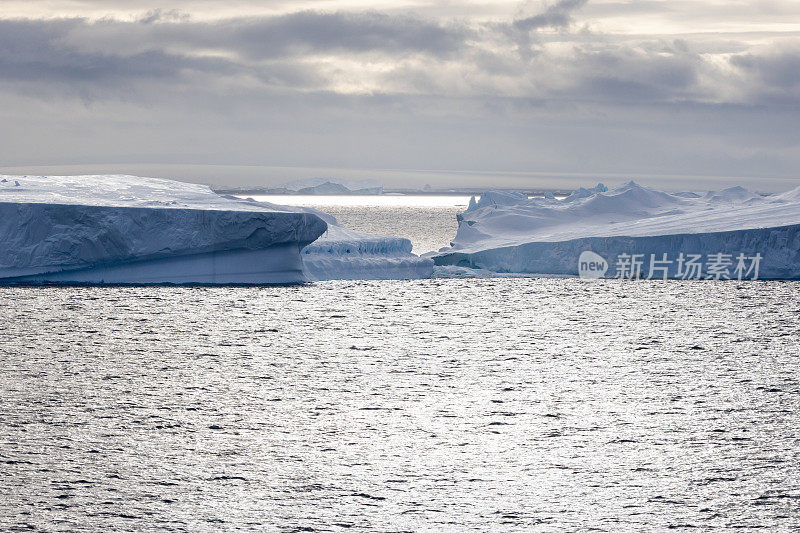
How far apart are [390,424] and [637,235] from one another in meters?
16.2

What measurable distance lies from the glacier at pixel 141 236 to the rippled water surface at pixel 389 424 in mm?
1887

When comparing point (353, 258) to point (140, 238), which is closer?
point (140, 238)

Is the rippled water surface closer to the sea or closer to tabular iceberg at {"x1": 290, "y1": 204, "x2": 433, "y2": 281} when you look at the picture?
the sea

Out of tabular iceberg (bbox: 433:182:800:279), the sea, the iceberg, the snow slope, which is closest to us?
the sea

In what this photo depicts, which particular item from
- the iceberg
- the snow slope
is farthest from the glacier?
the iceberg

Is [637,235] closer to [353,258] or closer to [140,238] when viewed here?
[353,258]

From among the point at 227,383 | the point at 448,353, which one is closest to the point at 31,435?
the point at 227,383

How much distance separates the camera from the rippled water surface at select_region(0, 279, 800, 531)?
17.5 ft

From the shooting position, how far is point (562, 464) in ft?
20.9

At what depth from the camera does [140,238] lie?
58.4ft

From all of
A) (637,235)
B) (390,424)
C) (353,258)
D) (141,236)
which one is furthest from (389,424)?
(637,235)

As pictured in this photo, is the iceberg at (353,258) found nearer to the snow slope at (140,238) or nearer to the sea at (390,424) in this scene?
the snow slope at (140,238)

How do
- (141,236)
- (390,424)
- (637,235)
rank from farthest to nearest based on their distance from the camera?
(637,235), (141,236), (390,424)

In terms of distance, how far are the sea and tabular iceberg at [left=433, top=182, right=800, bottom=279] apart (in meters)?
5.58
